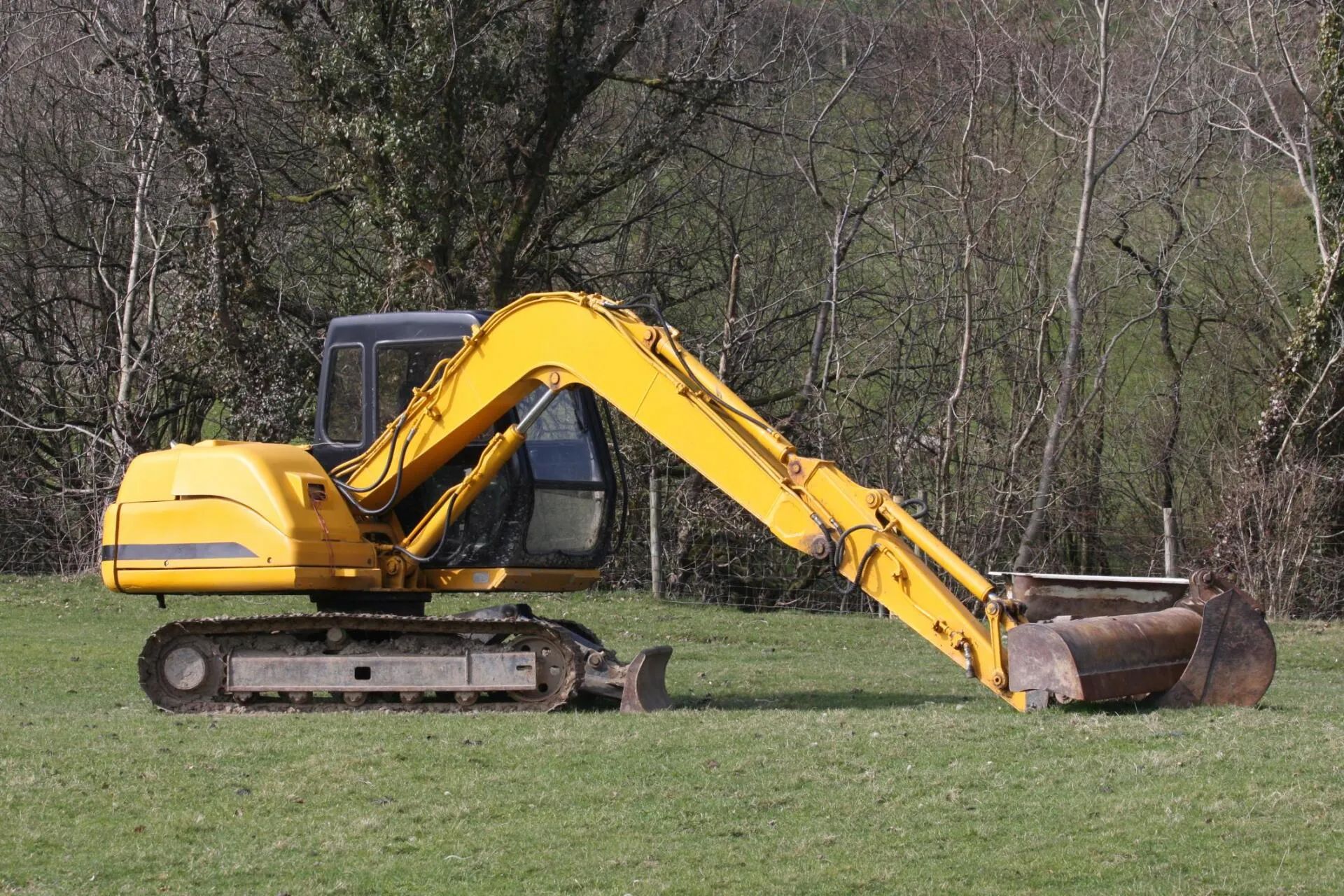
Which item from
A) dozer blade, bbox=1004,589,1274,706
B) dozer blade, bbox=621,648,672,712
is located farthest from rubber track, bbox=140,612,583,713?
dozer blade, bbox=1004,589,1274,706

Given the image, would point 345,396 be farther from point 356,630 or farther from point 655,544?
point 655,544

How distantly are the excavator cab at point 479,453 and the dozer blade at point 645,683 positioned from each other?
1.25m

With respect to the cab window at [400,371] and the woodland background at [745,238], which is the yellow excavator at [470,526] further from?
the woodland background at [745,238]

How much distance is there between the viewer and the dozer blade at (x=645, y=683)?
35.1ft

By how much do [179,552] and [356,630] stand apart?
1360 mm

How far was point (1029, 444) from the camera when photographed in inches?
961

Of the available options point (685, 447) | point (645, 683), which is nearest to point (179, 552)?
point (645, 683)

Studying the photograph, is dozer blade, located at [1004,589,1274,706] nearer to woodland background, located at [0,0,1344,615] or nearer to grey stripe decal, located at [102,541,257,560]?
grey stripe decal, located at [102,541,257,560]

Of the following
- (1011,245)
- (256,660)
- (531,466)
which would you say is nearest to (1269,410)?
(1011,245)

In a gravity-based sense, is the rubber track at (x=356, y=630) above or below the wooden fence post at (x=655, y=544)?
below

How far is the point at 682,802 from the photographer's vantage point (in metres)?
7.77

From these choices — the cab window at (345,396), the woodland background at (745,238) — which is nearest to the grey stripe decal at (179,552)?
the cab window at (345,396)

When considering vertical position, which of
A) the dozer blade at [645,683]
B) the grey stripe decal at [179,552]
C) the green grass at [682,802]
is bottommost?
the green grass at [682,802]

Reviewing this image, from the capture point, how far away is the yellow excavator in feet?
31.8
